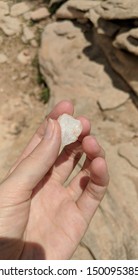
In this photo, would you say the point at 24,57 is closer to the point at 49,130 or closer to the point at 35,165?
the point at 49,130

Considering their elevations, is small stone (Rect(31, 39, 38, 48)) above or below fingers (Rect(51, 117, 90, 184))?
below

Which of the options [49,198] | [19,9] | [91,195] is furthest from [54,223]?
[19,9]

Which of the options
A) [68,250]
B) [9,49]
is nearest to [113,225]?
[68,250]

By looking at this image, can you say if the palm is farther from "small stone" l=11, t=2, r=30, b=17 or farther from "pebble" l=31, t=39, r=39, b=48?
"small stone" l=11, t=2, r=30, b=17

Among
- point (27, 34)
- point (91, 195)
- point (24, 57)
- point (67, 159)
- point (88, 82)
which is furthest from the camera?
point (27, 34)

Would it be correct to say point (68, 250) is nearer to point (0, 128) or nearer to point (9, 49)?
point (0, 128)

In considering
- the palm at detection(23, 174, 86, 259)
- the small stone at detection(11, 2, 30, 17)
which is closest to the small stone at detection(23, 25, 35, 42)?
the small stone at detection(11, 2, 30, 17)

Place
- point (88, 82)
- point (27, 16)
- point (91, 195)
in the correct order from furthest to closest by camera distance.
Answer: point (27, 16), point (88, 82), point (91, 195)
